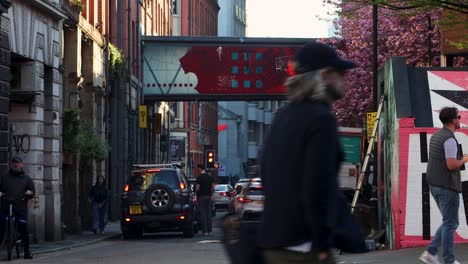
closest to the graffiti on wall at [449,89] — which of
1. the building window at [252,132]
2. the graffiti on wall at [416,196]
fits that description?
the graffiti on wall at [416,196]

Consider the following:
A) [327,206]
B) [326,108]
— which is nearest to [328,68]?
[326,108]

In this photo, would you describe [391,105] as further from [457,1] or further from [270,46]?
[270,46]

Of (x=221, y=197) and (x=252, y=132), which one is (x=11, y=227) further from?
(x=252, y=132)

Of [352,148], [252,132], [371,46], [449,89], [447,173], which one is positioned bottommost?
[447,173]

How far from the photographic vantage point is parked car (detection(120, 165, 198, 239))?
25453 millimetres

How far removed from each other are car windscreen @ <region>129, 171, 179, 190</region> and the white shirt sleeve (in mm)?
14410

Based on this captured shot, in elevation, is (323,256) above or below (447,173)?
below

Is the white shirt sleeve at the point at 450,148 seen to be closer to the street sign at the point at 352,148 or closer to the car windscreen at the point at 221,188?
the street sign at the point at 352,148

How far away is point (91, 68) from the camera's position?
3203 cm

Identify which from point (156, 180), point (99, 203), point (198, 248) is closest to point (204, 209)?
point (156, 180)

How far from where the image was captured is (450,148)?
38.3ft

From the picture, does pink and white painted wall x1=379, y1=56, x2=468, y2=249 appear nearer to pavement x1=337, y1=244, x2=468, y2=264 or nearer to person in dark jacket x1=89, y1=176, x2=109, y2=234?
pavement x1=337, y1=244, x2=468, y2=264

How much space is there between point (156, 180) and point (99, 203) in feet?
12.9

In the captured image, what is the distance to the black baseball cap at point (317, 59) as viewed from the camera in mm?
5199
